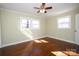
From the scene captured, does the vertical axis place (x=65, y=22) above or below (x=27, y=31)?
above

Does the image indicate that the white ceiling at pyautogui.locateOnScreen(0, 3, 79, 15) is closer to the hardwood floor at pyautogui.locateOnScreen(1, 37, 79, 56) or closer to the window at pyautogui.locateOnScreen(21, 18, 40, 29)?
the window at pyautogui.locateOnScreen(21, 18, 40, 29)

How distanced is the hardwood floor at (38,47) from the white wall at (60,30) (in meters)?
0.10

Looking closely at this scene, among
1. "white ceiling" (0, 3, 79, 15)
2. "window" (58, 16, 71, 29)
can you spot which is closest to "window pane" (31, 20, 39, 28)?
"white ceiling" (0, 3, 79, 15)

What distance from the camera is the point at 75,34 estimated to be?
1.62 m

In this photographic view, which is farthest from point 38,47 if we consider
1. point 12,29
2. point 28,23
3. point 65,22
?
point 65,22

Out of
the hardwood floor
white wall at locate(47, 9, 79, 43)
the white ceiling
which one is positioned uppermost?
the white ceiling

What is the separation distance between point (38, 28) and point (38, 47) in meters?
0.41

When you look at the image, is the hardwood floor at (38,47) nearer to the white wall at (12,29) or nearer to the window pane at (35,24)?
the white wall at (12,29)

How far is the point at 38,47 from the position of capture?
1.71 m

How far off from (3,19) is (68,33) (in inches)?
52.1

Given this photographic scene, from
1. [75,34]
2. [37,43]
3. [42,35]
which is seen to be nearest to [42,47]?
[37,43]

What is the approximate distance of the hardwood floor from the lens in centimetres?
158

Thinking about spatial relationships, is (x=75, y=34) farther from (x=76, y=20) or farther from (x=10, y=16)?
(x=10, y=16)

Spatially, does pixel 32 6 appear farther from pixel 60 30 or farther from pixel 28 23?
pixel 60 30
